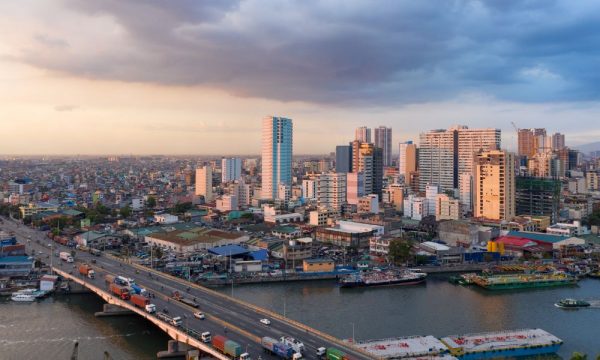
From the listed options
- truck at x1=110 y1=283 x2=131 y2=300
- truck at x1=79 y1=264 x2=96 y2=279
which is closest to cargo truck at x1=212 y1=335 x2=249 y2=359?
truck at x1=110 y1=283 x2=131 y2=300

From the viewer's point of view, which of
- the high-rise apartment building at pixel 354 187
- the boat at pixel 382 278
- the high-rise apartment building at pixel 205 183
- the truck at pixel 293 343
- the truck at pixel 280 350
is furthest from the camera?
the high-rise apartment building at pixel 205 183

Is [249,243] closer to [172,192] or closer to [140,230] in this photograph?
[140,230]

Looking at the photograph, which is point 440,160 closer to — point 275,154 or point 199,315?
point 275,154

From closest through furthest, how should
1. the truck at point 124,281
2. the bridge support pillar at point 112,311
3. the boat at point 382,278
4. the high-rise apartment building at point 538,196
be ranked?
the bridge support pillar at point 112,311 < the truck at point 124,281 < the boat at point 382,278 < the high-rise apartment building at point 538,196

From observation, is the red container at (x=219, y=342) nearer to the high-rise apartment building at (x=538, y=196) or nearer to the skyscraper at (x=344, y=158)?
the high-rise apartment building at (x=538, y=196)

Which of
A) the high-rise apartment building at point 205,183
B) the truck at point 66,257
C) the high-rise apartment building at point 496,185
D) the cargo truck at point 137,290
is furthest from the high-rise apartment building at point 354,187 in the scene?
the cargo truck at point 137,290

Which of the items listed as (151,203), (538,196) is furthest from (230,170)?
(538,196)

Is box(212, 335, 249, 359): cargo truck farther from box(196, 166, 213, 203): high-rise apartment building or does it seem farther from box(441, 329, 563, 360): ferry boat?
box(196, 166, 213, 203): high-rise apartment building
